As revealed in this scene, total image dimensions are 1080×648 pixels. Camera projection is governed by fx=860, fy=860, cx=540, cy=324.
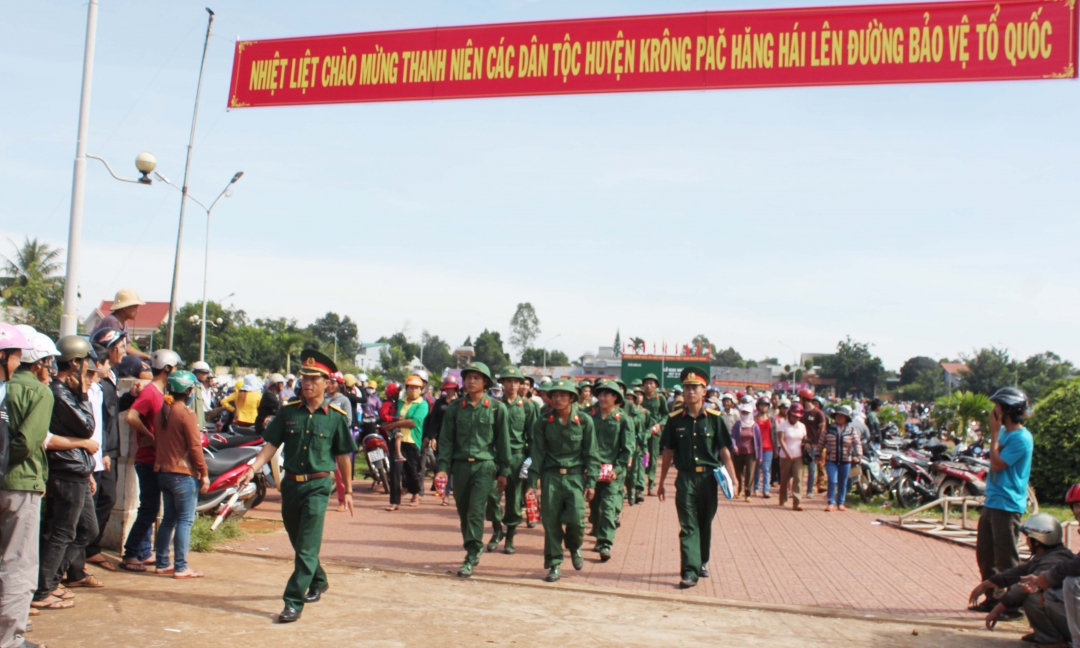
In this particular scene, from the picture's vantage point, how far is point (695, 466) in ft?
26.3

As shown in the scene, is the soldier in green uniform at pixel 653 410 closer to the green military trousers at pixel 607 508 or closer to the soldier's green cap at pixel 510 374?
the green military trousers at pixel 607 508

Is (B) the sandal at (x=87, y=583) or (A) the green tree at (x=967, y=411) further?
(A) the green tree at (x=967, y=411)

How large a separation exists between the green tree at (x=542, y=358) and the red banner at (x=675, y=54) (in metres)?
105

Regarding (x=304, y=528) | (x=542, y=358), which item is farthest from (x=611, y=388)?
(x=542, y=358)

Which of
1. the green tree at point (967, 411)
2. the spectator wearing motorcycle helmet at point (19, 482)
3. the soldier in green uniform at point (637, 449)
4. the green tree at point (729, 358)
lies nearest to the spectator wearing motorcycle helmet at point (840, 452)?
the soldier in green uniform at point (637, 449)

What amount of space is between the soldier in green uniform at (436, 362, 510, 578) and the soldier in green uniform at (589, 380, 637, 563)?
103 cm

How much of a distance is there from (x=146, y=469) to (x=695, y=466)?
4855 mm

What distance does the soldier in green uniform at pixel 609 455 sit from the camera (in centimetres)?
880

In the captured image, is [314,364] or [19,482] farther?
[314,364]

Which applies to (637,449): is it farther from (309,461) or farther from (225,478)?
(309,461)

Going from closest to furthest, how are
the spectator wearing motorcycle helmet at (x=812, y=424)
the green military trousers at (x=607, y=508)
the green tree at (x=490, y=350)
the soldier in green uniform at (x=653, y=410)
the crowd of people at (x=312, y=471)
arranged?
the crowd of people at (x=312, y=471)
the green military trousers at (x=607, y=508)
the soldier in green uniform at (x=653, y=410)
the spectator wearing motorcycle helmet at (x=812, y=424)
the green tree at (x=490, y=350)

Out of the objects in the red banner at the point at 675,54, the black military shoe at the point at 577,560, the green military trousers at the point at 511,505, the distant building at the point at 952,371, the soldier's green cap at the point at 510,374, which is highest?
the distant building at the point at 952,371

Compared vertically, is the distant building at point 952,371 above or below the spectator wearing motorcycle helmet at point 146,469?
above

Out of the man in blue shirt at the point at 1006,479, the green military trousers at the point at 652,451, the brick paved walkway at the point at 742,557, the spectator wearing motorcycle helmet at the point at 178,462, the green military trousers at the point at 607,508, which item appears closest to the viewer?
the man in blue shirt at the point at 1006,479
